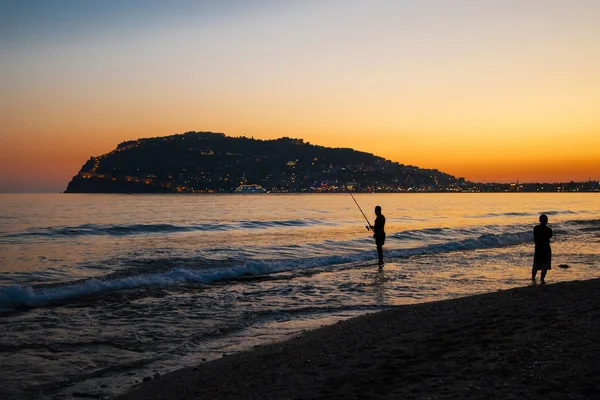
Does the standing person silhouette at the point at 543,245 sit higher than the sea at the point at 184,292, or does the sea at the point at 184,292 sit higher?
the standing person silhouette at the point at 543,245

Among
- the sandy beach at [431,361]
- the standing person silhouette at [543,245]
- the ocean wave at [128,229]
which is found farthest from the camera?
the ocean wave at [128,229]

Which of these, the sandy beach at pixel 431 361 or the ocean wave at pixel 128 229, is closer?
the sandy beach at pixel 431 361

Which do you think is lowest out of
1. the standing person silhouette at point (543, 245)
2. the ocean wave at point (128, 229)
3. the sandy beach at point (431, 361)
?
the ocean wave at point (128, 229)

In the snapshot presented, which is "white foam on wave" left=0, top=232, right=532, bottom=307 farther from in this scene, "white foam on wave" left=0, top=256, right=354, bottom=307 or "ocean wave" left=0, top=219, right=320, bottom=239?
"ocean wave" left=0, top=219, right=320, bottom=239

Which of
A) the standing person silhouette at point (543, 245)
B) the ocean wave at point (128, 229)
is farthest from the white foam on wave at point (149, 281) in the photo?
the ocean wave at point (128, 229)

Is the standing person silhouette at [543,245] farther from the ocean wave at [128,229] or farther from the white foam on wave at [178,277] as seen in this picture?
the ocean wave at [128,229]

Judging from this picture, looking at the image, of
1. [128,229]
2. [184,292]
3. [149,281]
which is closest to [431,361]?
[184,292]

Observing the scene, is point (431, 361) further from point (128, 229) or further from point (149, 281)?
point (128, 229)

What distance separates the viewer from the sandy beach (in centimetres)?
438

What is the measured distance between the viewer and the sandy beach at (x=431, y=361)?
4383mm

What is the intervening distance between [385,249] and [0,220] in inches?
1329

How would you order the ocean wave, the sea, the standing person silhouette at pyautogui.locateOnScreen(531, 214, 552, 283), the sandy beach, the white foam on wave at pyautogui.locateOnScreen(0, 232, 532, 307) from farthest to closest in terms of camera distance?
the ocean wave < the white foam on wave at pyautogui.locateOnScreen(0, 232, 532, 307) < the standing person silhouette at pyautogui.locateOnScreen(531, 214, 552, 283) < the sea < the sandy beach

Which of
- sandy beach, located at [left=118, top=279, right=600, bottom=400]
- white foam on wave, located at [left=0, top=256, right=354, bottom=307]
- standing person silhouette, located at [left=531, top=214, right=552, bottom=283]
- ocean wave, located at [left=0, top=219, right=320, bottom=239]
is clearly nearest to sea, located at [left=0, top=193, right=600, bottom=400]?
white foam on wave, located at [left=0, top=256, right=354, bottom=307]

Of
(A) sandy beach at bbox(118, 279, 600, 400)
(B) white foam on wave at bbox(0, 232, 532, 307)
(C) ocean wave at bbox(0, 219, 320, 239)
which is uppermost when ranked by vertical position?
(A) sandy beach at bbox(118, 279, 600, 400)
